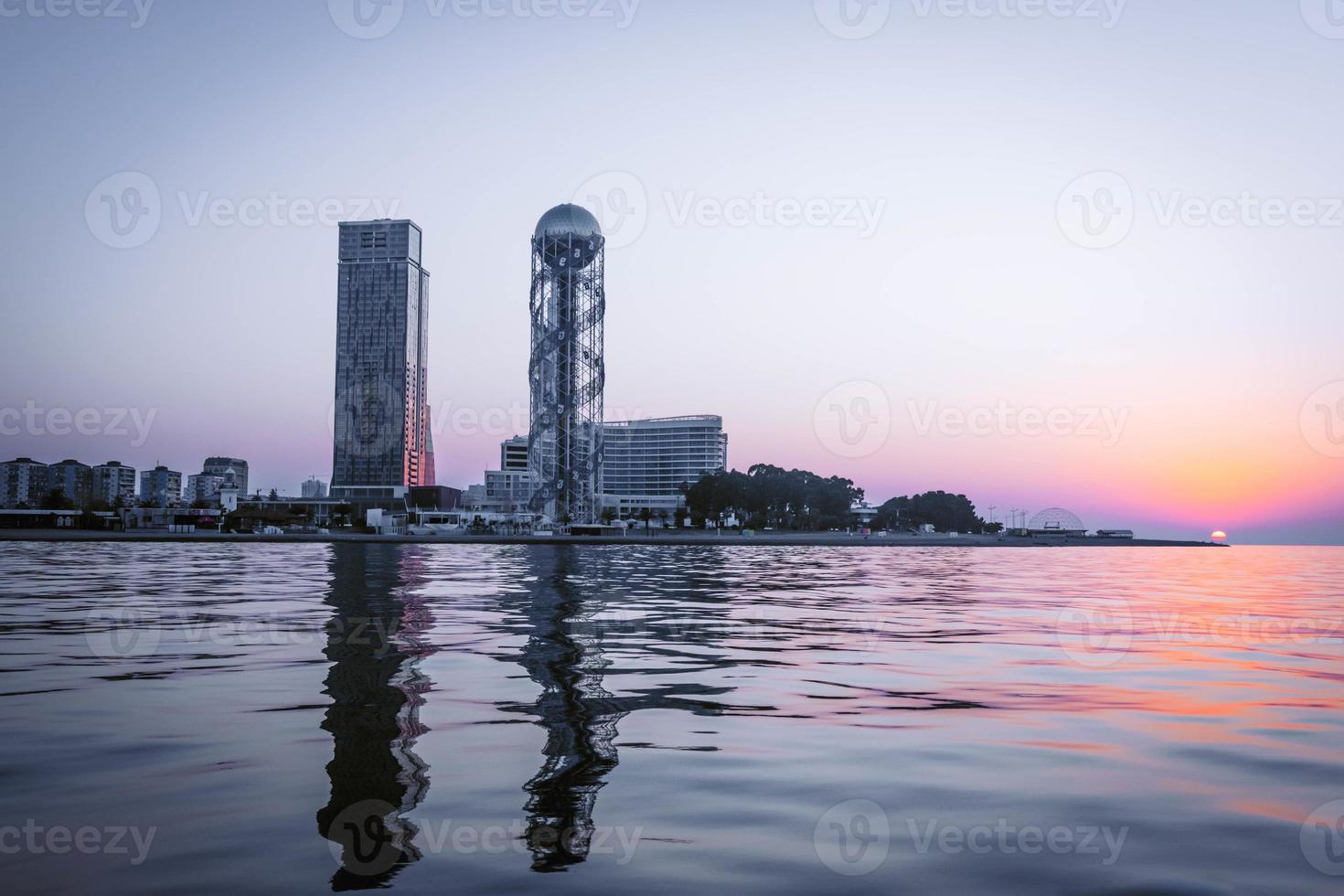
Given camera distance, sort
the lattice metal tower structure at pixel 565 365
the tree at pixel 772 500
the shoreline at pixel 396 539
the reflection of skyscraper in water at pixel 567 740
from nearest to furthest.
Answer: the reflection of skyscraper in water at pixel 567 740 → the shoreline at pixel 396 539 → the lattice metal tower structure at pixel 565 365 → the tree at pixel 772 500

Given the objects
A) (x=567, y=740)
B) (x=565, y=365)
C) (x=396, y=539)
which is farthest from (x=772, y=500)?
(x=567, y=740)

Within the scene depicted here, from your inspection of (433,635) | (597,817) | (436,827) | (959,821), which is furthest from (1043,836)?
(433,635)

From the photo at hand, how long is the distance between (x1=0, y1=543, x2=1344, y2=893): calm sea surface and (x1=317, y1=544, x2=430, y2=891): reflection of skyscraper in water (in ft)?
0.13


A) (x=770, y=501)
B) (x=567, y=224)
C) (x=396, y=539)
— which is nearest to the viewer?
(x=396, y=539)

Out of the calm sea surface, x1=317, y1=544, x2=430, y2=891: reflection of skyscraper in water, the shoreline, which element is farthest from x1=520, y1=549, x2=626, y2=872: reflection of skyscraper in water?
the shoreline

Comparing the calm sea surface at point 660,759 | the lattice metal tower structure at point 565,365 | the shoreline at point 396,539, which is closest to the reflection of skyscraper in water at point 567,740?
the calm sea surface at point 660,759

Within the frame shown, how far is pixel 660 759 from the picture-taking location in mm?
8555

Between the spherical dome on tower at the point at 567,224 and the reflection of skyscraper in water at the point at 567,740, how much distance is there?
147600mm

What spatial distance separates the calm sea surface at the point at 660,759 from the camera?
5812 mm

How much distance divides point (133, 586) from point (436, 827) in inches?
1190

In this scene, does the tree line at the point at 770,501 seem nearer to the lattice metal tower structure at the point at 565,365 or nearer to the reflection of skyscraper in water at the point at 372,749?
the lattice metal tower structure at the point at 565,365

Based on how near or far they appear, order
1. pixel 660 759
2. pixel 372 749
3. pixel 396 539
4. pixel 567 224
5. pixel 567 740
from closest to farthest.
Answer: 1. pixel 660 759
2. pixel 372 749
3. pixel 567 740
4. pixel 396 539
5. pixel 567 224

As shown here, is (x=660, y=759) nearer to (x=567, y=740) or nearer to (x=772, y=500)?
(x=567, y=740)

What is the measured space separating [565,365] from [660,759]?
155739mm
